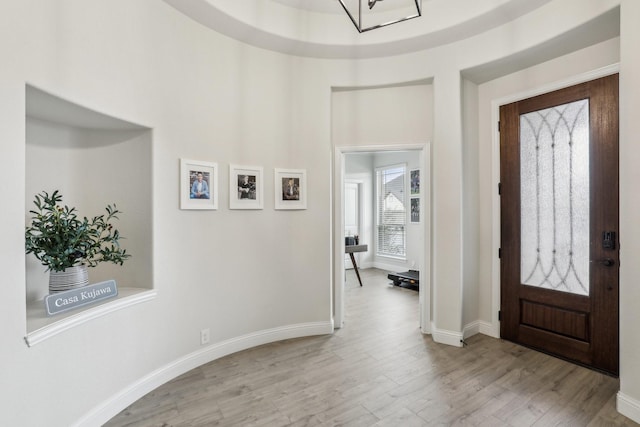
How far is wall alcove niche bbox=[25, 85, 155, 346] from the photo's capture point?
2.18 metres

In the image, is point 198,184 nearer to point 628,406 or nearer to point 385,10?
point 385,10

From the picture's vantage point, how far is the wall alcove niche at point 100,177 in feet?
7.15

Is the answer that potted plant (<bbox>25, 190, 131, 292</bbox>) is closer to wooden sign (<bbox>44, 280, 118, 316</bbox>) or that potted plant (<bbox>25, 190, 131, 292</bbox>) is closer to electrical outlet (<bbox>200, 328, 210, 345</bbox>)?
wooden sign (<bbox>44, 280, 118, 316</bbox>)

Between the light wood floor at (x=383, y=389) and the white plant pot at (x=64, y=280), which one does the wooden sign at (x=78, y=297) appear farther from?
the light wood floor at (x=383, y=389)

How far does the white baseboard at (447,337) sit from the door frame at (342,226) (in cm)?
19

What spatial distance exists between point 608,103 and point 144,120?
378 centimetres

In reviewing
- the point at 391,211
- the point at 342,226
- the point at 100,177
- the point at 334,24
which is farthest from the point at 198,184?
the point at 391,211

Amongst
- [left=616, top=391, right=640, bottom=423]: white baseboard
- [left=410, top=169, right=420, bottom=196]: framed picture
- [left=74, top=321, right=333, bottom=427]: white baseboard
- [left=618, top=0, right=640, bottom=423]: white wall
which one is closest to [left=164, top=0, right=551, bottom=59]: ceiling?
[left=618, top=0, right=640, bottom=423]: white wall

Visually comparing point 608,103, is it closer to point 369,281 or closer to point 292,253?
point 292,253

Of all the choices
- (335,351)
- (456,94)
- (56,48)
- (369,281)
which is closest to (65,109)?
(56,48)

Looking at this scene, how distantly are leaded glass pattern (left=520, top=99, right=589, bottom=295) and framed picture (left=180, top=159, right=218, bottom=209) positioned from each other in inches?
122

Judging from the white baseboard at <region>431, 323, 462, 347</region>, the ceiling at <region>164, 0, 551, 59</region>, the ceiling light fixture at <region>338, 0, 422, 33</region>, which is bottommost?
→ the white baseboard at <region>431, 323, 462, 347</region>

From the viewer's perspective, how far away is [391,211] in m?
7.27

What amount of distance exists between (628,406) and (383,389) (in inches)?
64.4
